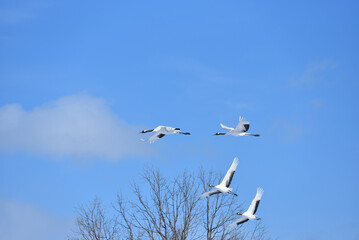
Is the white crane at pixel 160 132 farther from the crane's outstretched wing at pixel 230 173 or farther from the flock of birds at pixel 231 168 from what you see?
the crane's outstretched wing at pixel 230 173

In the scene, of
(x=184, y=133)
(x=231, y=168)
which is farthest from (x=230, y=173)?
(x=184, y=133)

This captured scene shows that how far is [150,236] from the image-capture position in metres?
23.5

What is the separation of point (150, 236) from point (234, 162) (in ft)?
18.5

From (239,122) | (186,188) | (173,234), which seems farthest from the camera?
(186,188)

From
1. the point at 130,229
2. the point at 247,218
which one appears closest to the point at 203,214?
the point at 130,229

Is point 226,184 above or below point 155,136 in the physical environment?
below

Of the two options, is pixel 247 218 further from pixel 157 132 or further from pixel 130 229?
pixel 130 229

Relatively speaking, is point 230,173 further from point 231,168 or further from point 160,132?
point 160,132

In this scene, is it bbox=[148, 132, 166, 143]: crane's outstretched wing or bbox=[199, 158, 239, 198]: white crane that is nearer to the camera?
bbox=[199, 158, 239, 198]: white crane

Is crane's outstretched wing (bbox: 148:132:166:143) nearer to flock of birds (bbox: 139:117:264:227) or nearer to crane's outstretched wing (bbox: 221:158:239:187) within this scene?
flock of birds (bbox: 139:117:264:227)

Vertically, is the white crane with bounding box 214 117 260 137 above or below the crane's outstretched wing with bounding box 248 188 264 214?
above

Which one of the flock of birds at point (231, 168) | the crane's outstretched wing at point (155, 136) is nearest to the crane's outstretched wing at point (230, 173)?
the flock of birds at point (231, 168)

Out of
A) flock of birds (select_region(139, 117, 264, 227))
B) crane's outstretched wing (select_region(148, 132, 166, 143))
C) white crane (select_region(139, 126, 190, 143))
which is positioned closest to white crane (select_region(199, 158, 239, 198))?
flock of birds (select_region(139, 117, 264, 227))

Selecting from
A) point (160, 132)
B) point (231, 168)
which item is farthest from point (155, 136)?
point (231, 168)
